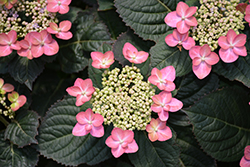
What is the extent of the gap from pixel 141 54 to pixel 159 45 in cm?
11

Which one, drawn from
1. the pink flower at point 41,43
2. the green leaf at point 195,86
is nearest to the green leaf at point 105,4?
the pink flower at point 41,43

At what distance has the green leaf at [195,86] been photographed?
1112mm

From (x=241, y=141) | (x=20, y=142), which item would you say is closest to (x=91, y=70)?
(x=20, y=142)

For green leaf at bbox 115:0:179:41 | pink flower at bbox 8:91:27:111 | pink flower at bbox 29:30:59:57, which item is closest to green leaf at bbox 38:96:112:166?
pink flower at bbox 8:91:27:111

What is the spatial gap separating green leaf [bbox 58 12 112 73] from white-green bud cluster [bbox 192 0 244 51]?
47 centimetres

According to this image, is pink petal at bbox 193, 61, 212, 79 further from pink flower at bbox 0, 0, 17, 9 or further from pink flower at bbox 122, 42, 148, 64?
pink flower at bbox 0, 0, 17, 9

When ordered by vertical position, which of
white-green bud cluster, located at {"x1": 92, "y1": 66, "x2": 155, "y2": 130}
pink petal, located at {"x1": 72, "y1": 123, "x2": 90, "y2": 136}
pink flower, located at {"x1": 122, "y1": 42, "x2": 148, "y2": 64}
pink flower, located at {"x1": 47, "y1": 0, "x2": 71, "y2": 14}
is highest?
pink flower, located at {"x1": 47, "y1": 0, "x2": 71, "y2": 14}

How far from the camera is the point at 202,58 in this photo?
36.3 inches

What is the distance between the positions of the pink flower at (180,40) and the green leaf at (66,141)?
0.48 m

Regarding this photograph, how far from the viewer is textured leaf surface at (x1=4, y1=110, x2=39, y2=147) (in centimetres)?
104

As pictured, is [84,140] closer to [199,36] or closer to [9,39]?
[9,39]

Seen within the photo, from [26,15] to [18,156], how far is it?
27.5 inches

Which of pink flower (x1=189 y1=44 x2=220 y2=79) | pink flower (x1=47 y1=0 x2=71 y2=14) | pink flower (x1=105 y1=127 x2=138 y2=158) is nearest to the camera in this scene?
pink flower (x1=105 y1=127 x2=138 y2=158)

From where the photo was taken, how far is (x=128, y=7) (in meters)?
1.05
